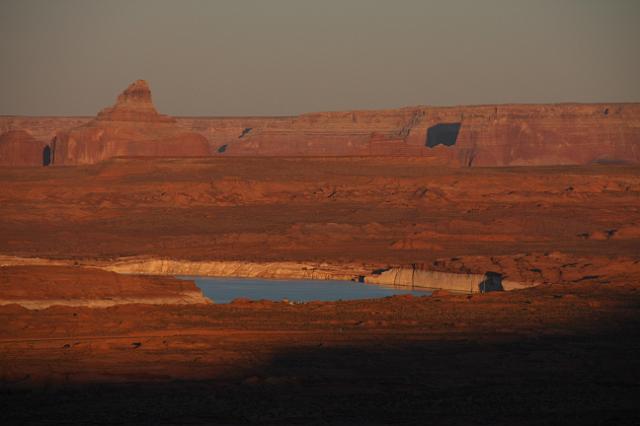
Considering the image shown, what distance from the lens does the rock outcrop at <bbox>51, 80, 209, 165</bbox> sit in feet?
421

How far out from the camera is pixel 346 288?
54719 millimetres

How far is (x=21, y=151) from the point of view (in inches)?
5453

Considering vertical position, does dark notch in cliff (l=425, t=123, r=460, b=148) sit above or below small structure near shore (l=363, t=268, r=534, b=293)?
above

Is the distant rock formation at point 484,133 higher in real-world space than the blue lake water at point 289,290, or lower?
higher

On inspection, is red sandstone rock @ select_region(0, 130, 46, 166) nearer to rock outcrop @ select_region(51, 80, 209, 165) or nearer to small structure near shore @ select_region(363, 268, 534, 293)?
rock outcrop @ select_region(51, 80, 209, 165)

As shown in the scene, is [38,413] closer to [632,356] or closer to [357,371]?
[357,371]

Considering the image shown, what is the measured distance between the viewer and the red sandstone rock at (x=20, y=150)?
→ 13638 cm

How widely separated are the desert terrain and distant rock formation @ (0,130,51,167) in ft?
0.82

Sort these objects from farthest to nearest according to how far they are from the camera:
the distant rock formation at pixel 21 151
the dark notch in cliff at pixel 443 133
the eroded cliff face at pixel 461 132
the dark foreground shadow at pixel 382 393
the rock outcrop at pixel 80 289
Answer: the dark notch in cliff at pixel 443 133, the eroded cliff face at pixel 461 132, the distant rock formation at pixel 21 151, the rock outcrop at pixel 80 289, the dark foreground shadow at pixel 382 393

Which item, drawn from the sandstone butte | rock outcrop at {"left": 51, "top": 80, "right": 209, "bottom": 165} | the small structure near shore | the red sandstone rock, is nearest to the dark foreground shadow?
A: the small structure near shore

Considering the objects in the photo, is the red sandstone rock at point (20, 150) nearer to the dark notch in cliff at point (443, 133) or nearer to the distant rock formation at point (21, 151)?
the distant rock formation at point (21, 151)

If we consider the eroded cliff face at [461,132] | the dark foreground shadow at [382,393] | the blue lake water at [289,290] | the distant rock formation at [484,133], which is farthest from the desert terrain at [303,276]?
the distant rock formation at [484,133]

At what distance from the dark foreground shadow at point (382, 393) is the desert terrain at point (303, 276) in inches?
3.1

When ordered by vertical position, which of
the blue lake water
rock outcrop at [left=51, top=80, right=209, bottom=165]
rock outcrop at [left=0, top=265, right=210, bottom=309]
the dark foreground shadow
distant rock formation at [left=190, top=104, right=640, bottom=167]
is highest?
distant rock formation at [left=190, top=104, right=640, bottom=167]
